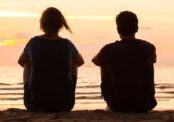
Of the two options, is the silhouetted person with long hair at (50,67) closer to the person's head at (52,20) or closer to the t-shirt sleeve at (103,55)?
the person's head at (52,20)

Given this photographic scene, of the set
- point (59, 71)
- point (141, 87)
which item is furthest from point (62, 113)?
point (141, 87)

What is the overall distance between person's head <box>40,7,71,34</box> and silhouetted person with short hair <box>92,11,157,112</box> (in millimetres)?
596

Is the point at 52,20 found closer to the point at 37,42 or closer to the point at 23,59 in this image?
the point at 37,42

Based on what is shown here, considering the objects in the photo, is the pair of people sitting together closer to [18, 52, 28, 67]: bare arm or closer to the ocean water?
[18, 52, 28, 67]: bare arm

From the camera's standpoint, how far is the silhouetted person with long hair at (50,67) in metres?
6.79

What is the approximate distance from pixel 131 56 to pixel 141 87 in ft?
1.33

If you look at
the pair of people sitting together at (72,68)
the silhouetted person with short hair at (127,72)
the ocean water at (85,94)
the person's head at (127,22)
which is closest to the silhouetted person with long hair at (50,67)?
the pair of people sitting together at (72,68)

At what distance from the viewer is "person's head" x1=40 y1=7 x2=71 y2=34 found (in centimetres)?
678

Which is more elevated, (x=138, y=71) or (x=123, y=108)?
(x=138, y=71)

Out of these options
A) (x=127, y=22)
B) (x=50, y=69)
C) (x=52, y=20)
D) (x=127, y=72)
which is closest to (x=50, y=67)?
(x=50, y=69)

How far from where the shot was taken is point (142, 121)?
564cm

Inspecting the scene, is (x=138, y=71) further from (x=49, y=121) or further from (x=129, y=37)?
(x=49, y=121)

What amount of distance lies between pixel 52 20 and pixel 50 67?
58 cm

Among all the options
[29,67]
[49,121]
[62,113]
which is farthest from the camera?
[29,67]
